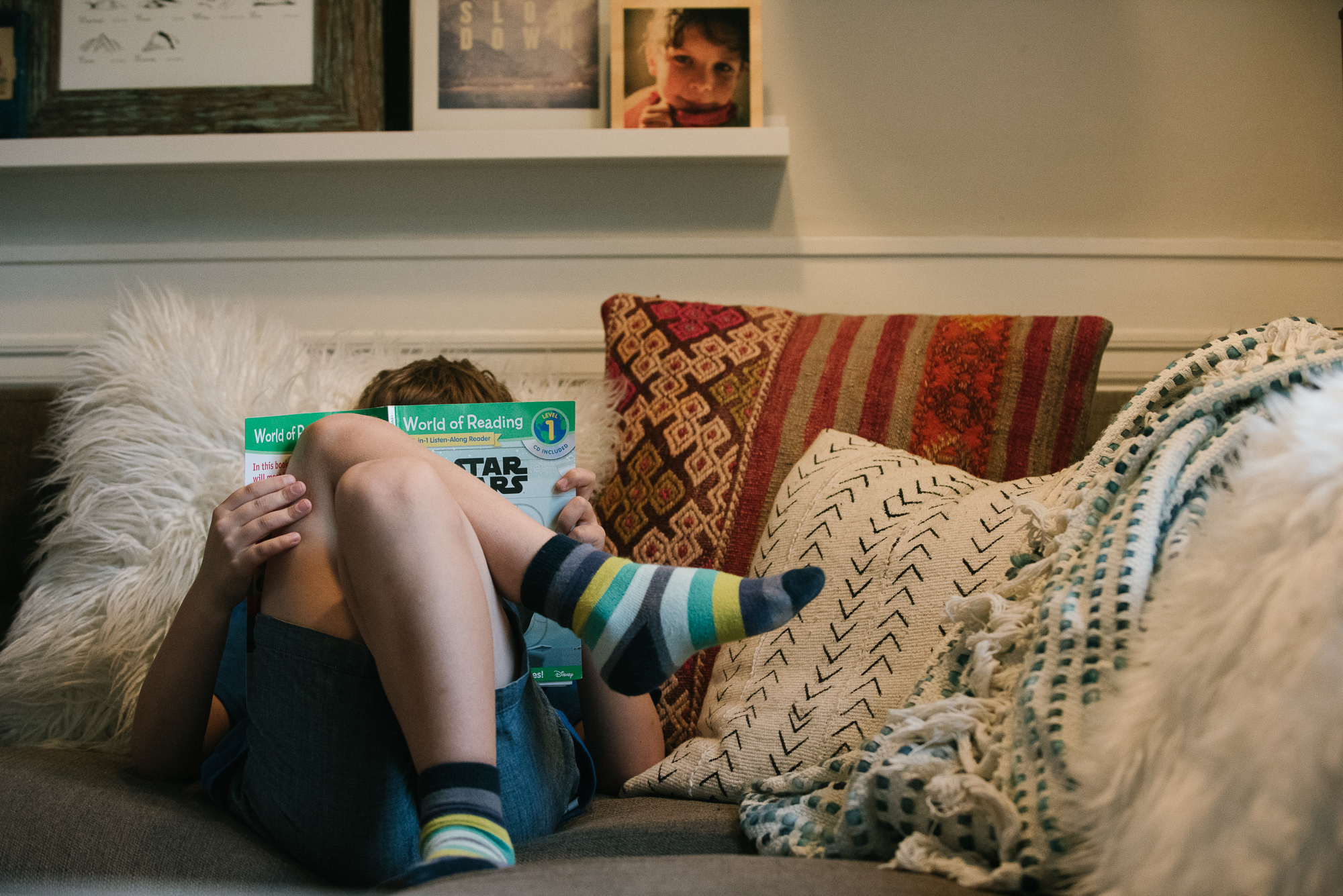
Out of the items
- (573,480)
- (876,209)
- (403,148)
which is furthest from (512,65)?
(573,480)

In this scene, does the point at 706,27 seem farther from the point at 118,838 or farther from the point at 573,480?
the point at 118,838

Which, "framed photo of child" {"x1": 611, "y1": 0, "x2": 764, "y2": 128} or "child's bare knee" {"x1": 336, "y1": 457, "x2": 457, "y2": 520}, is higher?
"framed photo of child" {"x1": 611, "y1": 0, "x2": 764, "y2": 128}

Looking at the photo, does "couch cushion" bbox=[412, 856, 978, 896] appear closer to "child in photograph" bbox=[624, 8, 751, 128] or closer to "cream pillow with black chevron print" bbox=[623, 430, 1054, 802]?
"cream pillow with black chevron print" bbox=[623, 430, 1054, 802]

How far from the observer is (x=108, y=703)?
103 cm

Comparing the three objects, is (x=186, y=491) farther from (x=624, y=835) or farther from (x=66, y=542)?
(x=624, y=835)

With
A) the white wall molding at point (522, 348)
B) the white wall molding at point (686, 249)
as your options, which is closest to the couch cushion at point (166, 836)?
the white wall molding at point (522, 348)

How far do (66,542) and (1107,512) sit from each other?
3.79ft

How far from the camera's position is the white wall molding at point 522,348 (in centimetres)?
153

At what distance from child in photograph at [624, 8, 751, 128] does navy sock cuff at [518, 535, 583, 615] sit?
0.97m

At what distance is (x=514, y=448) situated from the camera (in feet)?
3.04

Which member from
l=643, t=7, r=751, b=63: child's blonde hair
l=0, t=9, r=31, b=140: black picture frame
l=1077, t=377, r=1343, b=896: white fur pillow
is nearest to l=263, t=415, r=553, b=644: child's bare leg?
l=1077, t=377, r=1343, b=896: white fur pillow

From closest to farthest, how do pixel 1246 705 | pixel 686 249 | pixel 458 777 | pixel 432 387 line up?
pixel 1246 705 → pixel 458 777 → pixel 432 387 → pixel 686 249

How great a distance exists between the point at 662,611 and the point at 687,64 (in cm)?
110

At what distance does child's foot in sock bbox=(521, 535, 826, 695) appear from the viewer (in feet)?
2.27
